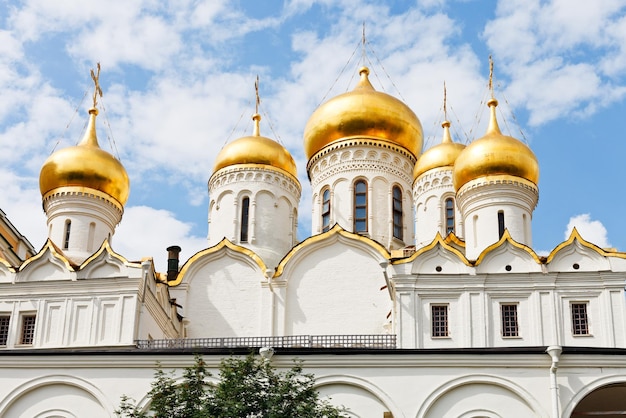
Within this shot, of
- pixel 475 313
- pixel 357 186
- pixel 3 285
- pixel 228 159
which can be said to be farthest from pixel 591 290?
pixel 3 285

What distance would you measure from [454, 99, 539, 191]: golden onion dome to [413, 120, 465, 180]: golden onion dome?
6.53 meters

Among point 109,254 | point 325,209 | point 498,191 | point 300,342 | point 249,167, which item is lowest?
point 300,342

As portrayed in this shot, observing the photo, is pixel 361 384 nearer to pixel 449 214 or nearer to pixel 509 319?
pixel 509 319

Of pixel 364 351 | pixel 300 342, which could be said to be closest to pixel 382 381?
pixel 364 351

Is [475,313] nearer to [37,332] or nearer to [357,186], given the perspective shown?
[357,186]

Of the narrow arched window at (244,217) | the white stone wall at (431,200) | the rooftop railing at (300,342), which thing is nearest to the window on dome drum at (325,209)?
the narrow arched window at (244,217)

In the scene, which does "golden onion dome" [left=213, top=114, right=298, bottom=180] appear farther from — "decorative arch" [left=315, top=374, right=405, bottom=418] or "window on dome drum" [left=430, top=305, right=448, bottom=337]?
"decorative arch" [left=315, top=374, right=405, bottom=418]

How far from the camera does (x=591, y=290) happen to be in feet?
87.8

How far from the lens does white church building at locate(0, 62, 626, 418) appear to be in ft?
69.2

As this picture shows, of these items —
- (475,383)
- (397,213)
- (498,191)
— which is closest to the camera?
(475,383)

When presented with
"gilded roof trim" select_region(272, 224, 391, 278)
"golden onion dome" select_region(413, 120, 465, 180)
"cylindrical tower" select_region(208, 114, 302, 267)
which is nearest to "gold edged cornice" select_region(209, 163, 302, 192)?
"cylindrical tower" select_region(208, 114, 302, 267)

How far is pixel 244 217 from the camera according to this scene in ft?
112

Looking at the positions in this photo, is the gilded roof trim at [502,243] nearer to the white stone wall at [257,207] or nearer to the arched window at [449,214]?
the white stone wall at [257,207]

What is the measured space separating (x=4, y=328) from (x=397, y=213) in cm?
1341
